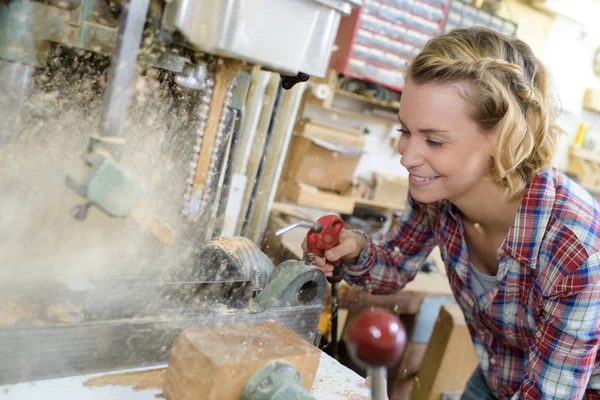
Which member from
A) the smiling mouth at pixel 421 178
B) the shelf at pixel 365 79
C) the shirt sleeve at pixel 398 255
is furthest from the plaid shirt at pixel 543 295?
the shelf at pixel 365 79

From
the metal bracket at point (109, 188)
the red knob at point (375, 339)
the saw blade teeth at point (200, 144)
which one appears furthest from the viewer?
the saw blade teeth at point (200, 144)

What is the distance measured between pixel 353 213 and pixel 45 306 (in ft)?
8.09

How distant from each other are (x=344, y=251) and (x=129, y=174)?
2.79 ft

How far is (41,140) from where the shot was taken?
3.22ft

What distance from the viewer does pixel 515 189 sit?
123 centimetres

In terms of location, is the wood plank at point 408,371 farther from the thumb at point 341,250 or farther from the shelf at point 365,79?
the shelf at point 365,79

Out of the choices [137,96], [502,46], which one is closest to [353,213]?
[502,46]

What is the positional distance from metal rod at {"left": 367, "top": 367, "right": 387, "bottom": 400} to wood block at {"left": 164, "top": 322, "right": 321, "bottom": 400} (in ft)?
0.36

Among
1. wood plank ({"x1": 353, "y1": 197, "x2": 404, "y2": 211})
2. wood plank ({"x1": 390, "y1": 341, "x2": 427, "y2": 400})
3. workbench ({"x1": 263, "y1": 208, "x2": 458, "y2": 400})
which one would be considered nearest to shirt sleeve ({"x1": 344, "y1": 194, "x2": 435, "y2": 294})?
workbench ({"x1": 263, "y1": 208, "x2": 458, "y2": 400})

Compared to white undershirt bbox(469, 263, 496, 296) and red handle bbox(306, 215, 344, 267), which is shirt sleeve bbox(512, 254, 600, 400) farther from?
red handle bbox(306, 215, 344, 267)

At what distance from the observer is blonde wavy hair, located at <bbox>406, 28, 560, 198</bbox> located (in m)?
1.13

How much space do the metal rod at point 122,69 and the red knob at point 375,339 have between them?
582 mm

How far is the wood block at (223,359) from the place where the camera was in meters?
0.74

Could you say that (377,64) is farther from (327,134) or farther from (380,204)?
(380,204)
